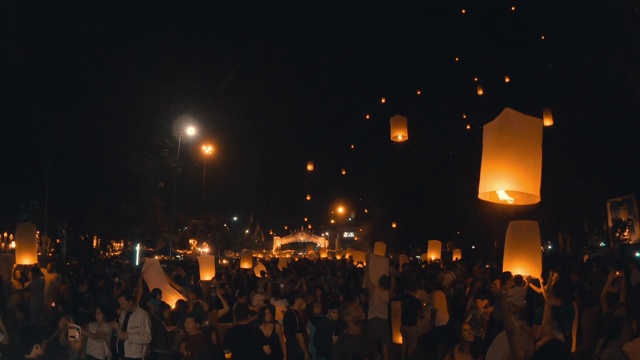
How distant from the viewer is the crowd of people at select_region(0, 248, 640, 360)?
22.7 feet

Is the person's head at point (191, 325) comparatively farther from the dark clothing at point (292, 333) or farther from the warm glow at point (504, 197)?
the warm glow at point (504, 197)

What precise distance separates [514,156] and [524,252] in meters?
5.23

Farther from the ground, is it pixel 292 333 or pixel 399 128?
pixel 399 128

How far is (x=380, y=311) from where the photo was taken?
1104cm

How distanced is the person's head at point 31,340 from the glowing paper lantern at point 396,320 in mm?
5510

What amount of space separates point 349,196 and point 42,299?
1384 inches

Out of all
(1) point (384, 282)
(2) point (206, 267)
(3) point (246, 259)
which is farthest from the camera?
(3) point (246, 259)

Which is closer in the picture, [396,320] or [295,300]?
[295,300]

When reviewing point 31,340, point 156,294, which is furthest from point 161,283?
point 31,340

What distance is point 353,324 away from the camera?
724 cm

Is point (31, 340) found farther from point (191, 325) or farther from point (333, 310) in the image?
point (333, 310)

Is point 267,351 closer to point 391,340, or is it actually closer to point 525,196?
point 525,196

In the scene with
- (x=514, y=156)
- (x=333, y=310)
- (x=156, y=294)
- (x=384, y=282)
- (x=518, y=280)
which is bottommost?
(x=333, y=310)

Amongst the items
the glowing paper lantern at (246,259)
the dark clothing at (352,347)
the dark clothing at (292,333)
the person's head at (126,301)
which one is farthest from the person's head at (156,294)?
the glowing paper lantern at (246,259)
